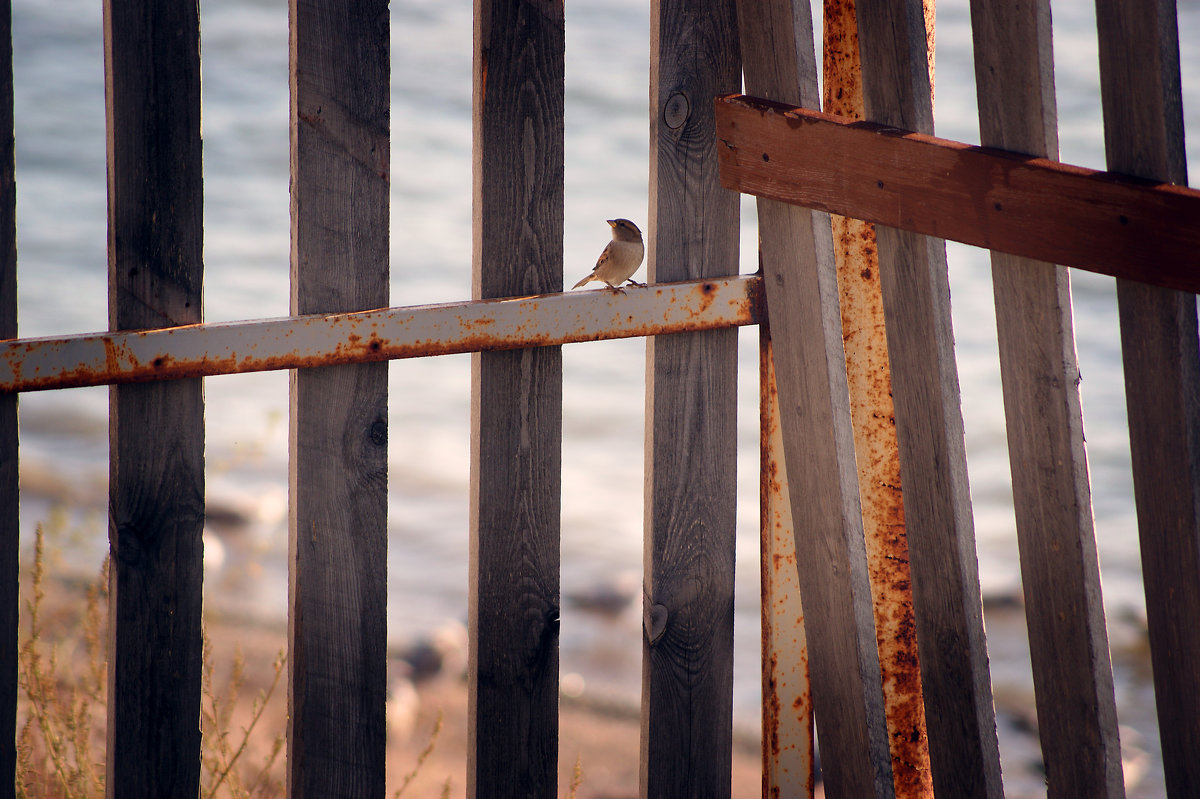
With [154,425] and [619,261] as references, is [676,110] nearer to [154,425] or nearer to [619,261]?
[619,261]

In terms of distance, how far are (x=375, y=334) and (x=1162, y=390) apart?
1.23 m

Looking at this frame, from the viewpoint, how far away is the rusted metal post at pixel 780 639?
2.07 meters

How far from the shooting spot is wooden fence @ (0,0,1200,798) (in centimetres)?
149

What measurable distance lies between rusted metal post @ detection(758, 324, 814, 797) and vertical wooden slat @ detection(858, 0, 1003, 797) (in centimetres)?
34

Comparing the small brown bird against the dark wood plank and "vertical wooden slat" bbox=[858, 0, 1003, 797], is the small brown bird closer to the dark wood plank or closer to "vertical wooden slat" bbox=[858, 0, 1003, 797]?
the dark wood plank

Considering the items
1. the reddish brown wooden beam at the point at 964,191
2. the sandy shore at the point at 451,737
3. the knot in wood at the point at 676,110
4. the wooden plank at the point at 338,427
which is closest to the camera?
the reddish brown wooden beam at the point at 964,191

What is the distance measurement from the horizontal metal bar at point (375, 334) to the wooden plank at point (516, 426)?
7cm

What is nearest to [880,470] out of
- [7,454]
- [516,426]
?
[516,426]

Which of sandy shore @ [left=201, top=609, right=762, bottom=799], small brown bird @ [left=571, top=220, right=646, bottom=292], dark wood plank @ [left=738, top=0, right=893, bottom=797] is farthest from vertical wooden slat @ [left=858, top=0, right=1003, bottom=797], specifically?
sandy shore @ [left=201, top=609, right=762, bottom=799]

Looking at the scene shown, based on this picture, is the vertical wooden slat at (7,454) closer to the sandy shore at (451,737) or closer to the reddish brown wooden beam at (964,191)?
the reddish brown wooden beam at (964,191)

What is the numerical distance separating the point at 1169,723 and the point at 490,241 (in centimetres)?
135

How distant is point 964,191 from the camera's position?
1.58 metres

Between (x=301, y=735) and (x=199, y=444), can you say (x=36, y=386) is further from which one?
(x=301, y=735)

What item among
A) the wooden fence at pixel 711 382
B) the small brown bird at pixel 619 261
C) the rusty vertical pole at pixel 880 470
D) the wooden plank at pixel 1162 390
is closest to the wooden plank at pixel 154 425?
the wooden fence at pixel 711 382
